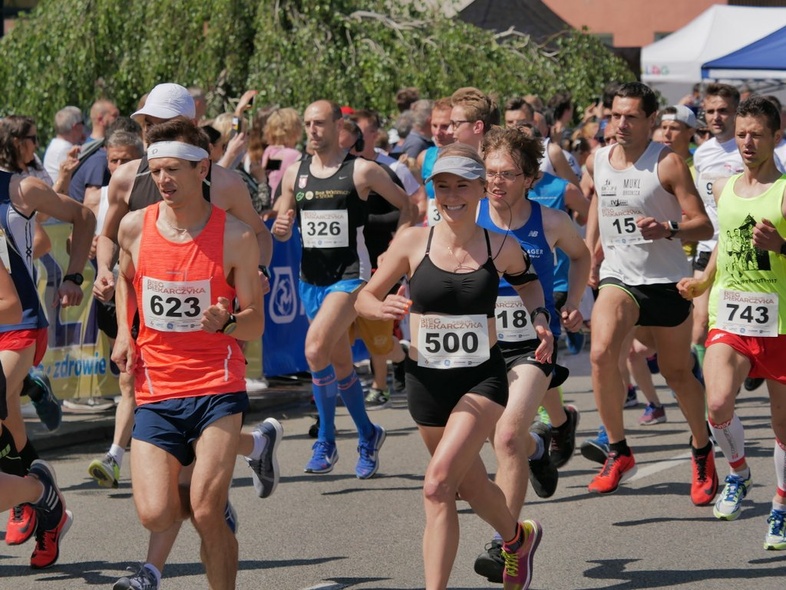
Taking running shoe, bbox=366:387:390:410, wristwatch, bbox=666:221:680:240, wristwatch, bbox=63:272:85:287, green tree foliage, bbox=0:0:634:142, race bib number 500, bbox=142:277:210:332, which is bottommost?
running shoe, bbox=366:387:390:410

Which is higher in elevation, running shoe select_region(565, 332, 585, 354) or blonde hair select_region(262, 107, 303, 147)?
blonde hair select_region(262, 107, 303, 147)

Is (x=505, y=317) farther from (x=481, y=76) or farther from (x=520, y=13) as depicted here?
(x=520, y=13)

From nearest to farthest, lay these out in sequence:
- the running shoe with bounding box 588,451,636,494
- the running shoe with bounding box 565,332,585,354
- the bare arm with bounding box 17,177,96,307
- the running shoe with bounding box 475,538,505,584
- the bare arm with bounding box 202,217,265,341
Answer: the bare arm with bounding box 202,217,265,341 → the running shoe with bounding box 475,538,505,584 → the bare arm with bounding box 17,177,96,307 → the running shoe with bounding box 588,451,636,494 → the running shoe with bounding box 565,332,585,354

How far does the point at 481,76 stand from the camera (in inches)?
863

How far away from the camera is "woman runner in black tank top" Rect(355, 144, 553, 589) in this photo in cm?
570

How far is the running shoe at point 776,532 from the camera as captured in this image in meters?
6.94

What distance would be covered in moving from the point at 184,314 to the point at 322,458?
3316mm

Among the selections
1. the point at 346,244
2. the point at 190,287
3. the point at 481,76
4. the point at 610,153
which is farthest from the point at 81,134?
the point at 481,76

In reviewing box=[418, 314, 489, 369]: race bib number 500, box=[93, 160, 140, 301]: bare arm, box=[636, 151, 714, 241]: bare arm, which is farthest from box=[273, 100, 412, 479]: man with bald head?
box=[418, 314, 489, 369]: race bib number 500

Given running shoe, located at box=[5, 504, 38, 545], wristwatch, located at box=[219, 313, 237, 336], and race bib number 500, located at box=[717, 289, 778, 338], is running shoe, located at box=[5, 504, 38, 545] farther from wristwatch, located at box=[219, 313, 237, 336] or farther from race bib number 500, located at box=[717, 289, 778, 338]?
race bib number 500, located at box=[717, 289, 778, 338]

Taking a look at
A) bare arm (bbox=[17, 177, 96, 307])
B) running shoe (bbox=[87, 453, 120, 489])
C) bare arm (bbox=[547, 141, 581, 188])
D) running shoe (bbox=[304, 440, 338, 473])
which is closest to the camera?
bare arm (bbox=[17, 177, 96, 307])

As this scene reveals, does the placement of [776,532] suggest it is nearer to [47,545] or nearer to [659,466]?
[659,466]

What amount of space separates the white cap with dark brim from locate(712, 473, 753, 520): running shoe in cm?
247

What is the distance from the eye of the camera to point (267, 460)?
6.66 metres
